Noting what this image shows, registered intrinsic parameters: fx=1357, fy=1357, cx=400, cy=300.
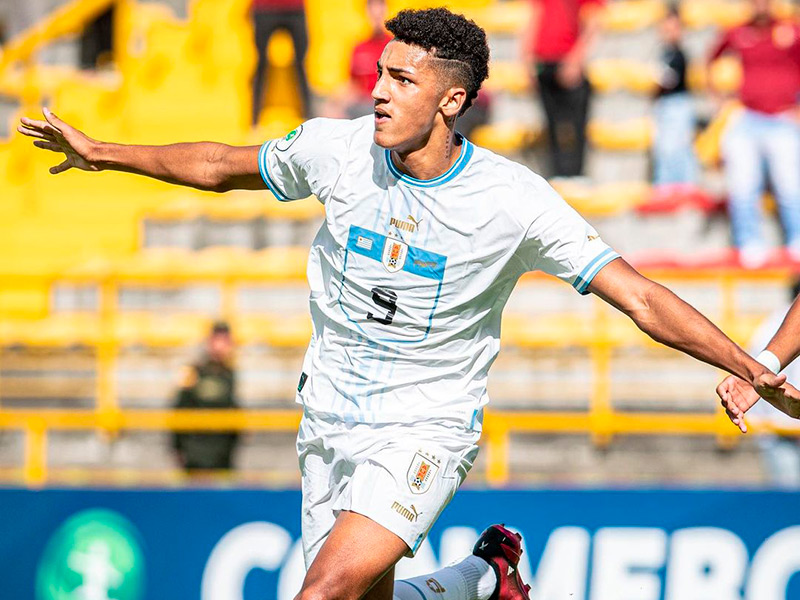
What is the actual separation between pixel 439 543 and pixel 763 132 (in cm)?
459

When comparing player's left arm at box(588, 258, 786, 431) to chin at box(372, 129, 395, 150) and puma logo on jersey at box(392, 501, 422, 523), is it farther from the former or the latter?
Result: puma logo on jersey at box(392, 501, 422, 523)

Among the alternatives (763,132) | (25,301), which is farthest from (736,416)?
(25,301)

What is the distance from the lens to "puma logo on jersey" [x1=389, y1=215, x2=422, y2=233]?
4.46 metres

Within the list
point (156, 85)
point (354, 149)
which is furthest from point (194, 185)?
point (156, 85)

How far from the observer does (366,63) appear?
37.2ft

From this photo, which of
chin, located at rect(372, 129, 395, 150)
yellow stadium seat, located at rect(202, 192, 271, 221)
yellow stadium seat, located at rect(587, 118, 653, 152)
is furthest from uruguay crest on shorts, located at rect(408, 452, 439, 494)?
yellow stadium seat, located at rect(587, 118, 653, 152)

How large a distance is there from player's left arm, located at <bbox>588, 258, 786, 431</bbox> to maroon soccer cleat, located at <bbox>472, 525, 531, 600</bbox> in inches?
51.4

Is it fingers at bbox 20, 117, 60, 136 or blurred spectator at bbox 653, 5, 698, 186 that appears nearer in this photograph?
fingers at bbox 20, 117, 60, 136

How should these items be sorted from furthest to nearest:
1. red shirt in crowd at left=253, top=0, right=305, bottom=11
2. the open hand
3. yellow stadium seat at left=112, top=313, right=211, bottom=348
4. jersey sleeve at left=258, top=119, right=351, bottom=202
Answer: red shirt in crowd at left=253, top=0, right=305, bottom=11, yellow stadium seat at left=112, top=313, right=211, bottom=348, jersey sleeve at left=258, top=119, right=351, bottom=202, the open hand

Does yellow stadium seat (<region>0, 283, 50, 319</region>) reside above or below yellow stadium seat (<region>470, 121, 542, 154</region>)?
below

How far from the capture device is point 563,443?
9.55 meters

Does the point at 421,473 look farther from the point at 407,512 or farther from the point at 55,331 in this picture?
the point at 55,331

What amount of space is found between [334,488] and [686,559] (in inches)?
122

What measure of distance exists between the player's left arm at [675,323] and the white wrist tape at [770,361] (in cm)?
20
